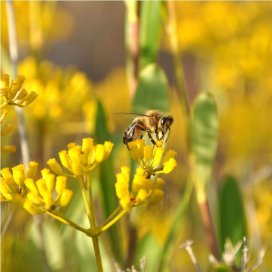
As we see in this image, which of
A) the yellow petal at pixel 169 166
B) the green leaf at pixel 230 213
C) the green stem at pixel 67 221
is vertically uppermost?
the yellow petal at pixel 169 166

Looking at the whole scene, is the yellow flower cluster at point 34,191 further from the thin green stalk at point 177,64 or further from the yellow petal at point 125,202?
the thin green stalk at point 177,64

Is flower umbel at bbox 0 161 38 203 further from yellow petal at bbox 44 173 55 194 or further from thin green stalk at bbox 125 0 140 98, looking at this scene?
thin green stalk at bbox 125 0 140 98

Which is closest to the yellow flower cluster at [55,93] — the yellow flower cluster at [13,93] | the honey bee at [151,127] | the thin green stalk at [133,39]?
the thin green stalk at [133,39]

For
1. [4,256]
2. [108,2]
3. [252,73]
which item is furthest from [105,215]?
[108,2]

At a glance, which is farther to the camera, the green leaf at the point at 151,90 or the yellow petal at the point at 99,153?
the green leaf at the point at 151,90

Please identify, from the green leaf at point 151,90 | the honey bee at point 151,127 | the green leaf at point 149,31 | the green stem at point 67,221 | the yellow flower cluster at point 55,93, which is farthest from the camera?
the yellow flower cluster at point 55,93

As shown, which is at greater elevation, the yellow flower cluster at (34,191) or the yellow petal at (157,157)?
the yellow petal at (157,157)

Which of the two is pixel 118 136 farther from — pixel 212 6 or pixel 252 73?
pixel 212 6

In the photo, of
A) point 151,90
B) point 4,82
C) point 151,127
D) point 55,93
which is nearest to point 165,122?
point 151,127
